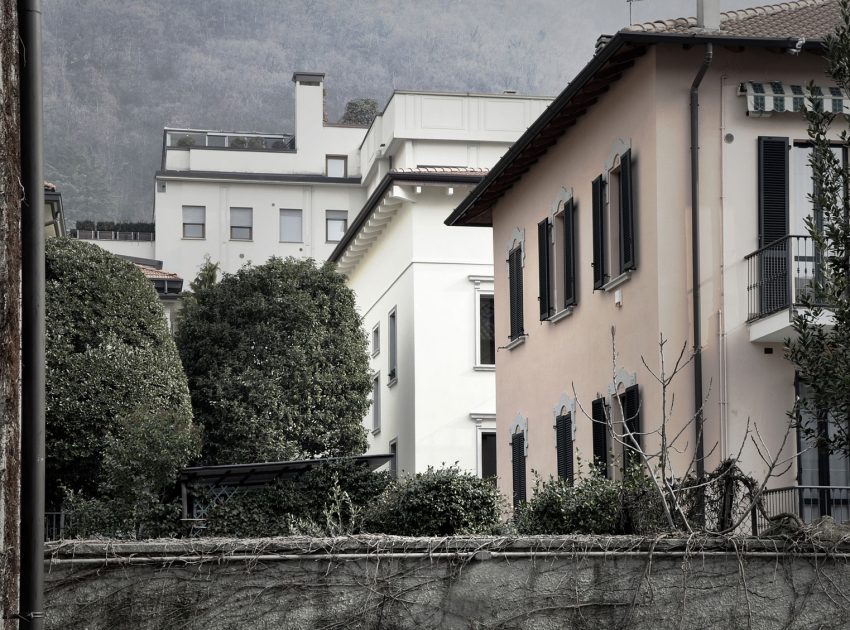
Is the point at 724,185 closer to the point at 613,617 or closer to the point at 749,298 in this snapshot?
the point at 749,298

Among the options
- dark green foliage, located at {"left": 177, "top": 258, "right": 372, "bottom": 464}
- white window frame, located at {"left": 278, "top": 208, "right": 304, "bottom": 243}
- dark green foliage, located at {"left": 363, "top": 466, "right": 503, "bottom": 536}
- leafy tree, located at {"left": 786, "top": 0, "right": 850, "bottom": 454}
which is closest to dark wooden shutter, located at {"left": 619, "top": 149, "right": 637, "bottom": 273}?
dark green foliage, located at {"left": 363, "top": 466, "right": 503, "bottom": 536}

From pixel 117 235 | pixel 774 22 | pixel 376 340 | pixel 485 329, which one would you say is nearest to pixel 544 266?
pixel 774 22

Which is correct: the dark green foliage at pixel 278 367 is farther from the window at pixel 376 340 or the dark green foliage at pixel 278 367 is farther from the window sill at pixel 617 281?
the window sill at pixel 617 281

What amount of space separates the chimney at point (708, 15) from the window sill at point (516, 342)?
8.22 metres

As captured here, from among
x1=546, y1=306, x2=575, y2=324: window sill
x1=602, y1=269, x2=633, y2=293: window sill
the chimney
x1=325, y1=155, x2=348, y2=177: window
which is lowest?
x1=546, y1=306, x2=575, y2=324: window sill

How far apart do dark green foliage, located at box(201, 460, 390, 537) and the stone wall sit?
1351cm

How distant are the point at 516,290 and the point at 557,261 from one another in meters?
2.86

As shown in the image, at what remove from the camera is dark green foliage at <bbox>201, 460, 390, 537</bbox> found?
964 inches

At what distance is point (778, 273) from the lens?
18.8 metres

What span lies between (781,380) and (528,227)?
8193 mm

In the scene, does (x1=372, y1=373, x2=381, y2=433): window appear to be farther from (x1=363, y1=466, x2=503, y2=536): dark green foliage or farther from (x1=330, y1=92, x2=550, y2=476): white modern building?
(x1=363, y1=466, x2=503, y2=536): dark green foliage

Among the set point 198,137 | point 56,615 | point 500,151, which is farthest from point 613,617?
point 198,137

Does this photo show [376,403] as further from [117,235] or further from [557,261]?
[117,235]

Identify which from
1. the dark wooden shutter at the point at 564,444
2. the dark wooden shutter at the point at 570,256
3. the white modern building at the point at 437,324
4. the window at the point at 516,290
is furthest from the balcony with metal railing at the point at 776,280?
the white modern building at the point at 437,324
